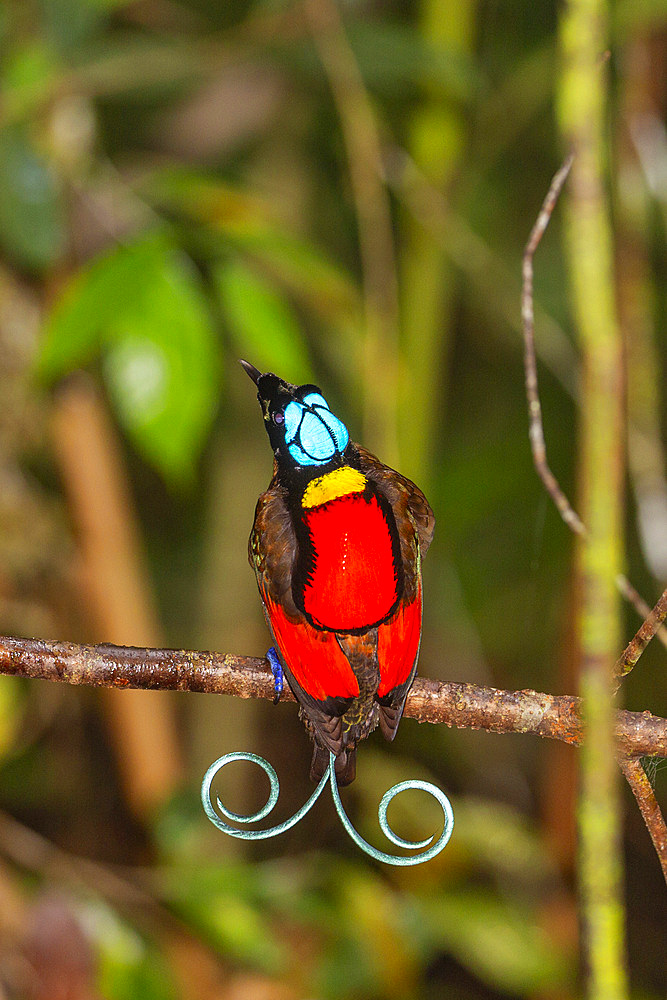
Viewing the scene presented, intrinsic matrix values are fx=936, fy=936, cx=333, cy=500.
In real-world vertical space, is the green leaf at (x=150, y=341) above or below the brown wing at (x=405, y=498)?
above

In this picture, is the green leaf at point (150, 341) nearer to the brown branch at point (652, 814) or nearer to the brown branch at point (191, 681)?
the brown branch at point (191, 681)

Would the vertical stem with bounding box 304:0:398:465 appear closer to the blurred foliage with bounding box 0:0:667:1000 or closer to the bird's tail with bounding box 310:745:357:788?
the blurred foliage with bounding box 0:0:667:1000

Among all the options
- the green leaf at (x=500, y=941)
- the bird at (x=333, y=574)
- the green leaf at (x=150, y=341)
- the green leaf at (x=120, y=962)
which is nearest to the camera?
the bird at (x=333, y=574)

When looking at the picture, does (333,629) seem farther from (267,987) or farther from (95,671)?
(267,987)

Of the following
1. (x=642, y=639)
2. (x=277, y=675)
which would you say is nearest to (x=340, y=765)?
(x=277, y=675)

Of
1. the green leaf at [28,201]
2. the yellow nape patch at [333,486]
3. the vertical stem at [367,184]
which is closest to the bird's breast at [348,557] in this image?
the yellow nape patch at [333,486]

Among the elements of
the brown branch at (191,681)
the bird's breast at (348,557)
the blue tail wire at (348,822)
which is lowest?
the blue tail wire at (348,822)

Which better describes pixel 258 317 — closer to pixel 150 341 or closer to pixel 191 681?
pixel 150 341

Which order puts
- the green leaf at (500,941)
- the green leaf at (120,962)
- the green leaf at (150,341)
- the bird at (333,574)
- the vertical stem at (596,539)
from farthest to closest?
1. the green leaf at (500,941)
2. the green leaf at (120,962)
3. the green leaf at (150,341)
4. the bird at (333,574)
5. the vertical stem at (596,539)

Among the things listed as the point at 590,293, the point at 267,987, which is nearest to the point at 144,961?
the point at 267,987
